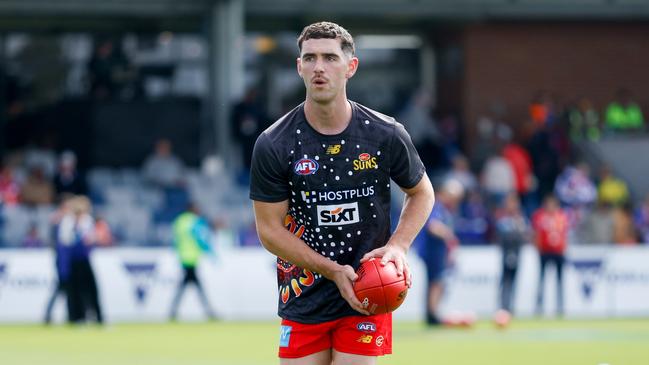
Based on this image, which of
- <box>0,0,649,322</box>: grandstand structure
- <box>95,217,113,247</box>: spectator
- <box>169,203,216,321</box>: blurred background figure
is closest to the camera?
<box>169,203,216,321</box>: blurred background figure

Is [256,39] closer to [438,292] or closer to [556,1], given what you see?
[556,1]

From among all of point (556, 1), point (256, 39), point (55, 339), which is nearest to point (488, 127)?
point (556, 1)

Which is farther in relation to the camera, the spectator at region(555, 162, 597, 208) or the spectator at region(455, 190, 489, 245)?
the spectator at region(555, 162, 597, 208)

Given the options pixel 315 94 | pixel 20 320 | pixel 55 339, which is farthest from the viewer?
pixel 20 320

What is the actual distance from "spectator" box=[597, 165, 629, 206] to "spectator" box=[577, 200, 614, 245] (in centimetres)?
135

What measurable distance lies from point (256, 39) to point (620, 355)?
20.2m

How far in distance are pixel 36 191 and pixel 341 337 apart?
19.3 metres

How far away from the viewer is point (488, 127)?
30.7 metres

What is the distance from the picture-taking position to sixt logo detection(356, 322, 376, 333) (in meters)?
6.99

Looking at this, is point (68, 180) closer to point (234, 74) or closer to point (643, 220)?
point (234, 74)

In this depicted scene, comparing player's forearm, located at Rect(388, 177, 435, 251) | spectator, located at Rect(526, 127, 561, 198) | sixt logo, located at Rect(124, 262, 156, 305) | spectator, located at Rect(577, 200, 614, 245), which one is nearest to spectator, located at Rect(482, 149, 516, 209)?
spectator, located at Rect(526, 127, 561, 198)

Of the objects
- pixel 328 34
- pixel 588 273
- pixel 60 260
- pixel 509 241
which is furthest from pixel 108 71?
pixel 328 34

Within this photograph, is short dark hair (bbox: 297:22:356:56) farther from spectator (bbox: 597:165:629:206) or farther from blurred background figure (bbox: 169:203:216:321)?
spectator (bbox: 597:165:629:206)

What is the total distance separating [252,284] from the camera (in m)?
22.8
